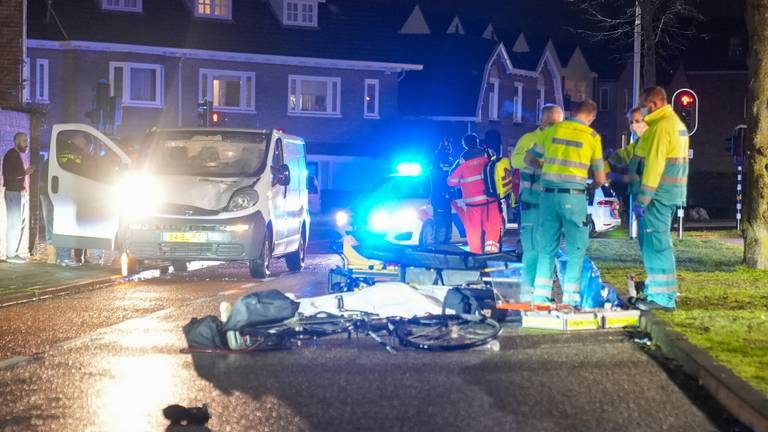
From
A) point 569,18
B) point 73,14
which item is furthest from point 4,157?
point 569,18

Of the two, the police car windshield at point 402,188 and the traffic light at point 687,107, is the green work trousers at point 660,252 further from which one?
the traffic light at point 687,107

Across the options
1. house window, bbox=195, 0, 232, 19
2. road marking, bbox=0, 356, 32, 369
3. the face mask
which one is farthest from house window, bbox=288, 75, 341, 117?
road marking, bbox=0, 356, 32, 369

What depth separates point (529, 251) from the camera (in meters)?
11.7

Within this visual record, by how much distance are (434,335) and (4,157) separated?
33.7 feet

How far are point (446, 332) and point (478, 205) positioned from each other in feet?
17.7

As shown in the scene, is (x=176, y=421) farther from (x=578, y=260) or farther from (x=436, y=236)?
(x=436, y=236)

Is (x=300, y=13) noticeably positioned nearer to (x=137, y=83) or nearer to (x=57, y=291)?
(x=137, y=83)

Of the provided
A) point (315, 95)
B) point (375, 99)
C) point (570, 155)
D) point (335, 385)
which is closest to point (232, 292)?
point (570, 155)

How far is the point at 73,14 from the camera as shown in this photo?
41.3 m

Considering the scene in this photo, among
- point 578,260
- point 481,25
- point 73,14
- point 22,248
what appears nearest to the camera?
point 578,260

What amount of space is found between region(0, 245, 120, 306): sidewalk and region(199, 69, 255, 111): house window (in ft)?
80.1

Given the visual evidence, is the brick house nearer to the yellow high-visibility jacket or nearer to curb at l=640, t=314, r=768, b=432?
the yellow high-visibility jacket

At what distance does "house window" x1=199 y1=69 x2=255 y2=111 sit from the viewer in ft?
140

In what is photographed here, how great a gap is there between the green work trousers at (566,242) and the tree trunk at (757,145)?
5.99m
